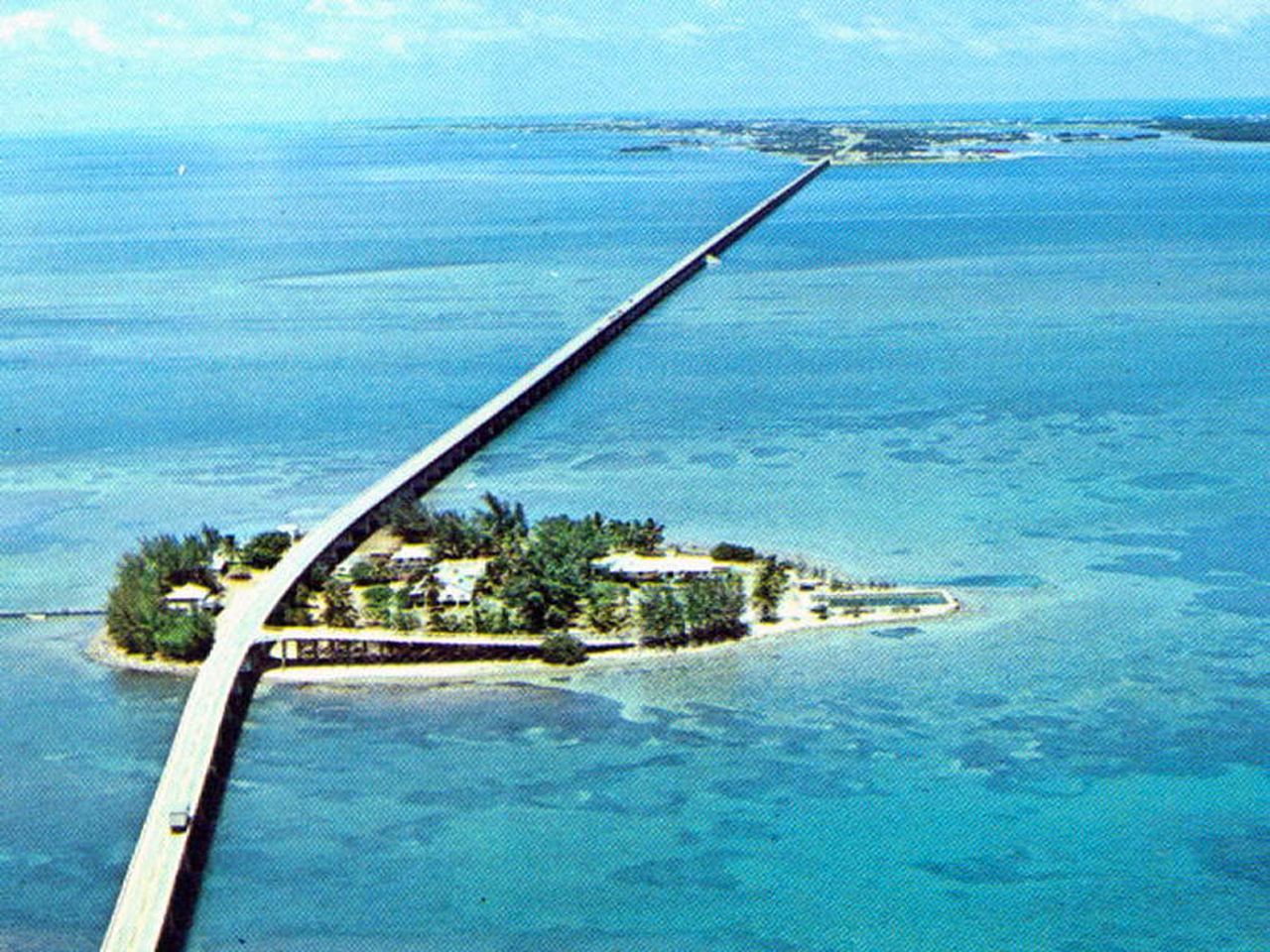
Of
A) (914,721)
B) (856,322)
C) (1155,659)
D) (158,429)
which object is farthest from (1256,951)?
(856,322)

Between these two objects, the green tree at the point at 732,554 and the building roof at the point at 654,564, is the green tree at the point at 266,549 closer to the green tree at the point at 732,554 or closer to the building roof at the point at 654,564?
the building roof at the point at 654,564

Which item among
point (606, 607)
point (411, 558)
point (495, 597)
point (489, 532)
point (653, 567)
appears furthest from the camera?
point (489, 532)

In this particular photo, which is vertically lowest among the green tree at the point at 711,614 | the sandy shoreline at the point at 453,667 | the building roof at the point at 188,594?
the sandy shoreline at the point at 453,667

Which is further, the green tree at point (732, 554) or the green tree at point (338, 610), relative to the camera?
the green tree at point (732, 554)

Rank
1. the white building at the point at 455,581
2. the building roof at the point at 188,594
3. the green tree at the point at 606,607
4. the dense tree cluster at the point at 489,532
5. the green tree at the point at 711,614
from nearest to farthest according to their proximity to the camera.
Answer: the green tree at the point at 711,614
the green tree at the point at 606,607
the building roof at the point at 188,594
the white building at the point at 455,581
the dense tree cluster at the point at 489,532

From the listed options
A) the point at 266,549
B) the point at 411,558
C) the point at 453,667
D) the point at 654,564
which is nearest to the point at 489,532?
the point at 411,558

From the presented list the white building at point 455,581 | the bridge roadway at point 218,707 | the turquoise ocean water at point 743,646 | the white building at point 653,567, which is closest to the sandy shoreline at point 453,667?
the turquoise ocean water at point 743,646

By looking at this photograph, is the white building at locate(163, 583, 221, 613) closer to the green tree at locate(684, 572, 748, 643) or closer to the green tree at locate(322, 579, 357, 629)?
the green tree at locate(322, 579, 357, 629)

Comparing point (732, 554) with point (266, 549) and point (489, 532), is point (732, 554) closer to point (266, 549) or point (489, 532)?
point (489, 532)
